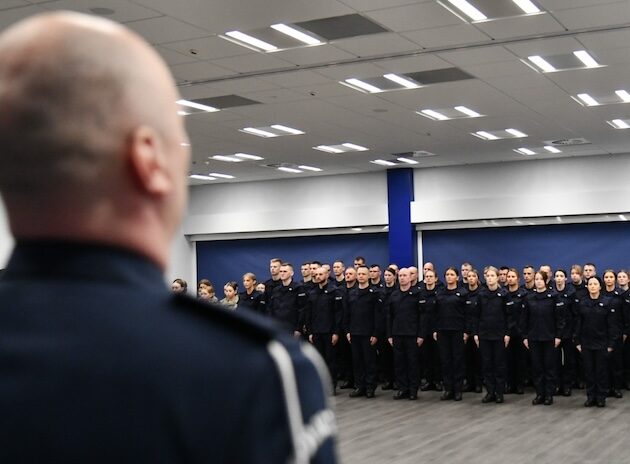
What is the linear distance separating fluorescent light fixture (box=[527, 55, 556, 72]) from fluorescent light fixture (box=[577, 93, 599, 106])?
65.7 inches

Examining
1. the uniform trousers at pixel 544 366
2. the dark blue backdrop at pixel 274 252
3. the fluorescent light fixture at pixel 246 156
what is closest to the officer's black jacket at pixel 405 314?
the uniform trousers at pixel 544 366

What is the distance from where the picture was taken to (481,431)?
32.0ft

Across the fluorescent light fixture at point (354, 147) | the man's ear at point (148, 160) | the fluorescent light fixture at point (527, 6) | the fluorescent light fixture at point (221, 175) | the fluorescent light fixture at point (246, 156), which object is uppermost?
the fluorescent light fixture at point (221, 175)

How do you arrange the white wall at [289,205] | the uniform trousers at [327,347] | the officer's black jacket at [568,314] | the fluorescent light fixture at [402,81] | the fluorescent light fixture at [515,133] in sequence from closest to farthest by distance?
the fluorescent light fixture at [402,81], the officer's black jacket at [568,314], the uniform trousers at [327,347], the fluorescent light fixture at [515,133], the white wall at [289,205]

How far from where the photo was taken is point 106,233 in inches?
35.1

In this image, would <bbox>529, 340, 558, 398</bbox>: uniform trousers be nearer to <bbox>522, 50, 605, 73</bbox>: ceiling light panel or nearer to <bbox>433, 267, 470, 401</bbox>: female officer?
<bbox>433, 267, 470, 401</bbox>: female officer

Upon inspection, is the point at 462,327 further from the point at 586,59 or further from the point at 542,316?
the point at 586,59

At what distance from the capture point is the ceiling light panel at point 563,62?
9701 mm

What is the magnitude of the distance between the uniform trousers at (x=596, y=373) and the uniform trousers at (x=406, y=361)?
7.62 ft

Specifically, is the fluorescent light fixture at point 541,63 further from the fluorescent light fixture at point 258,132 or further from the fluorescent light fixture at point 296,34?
the fluorescent light fixture at point 258,132

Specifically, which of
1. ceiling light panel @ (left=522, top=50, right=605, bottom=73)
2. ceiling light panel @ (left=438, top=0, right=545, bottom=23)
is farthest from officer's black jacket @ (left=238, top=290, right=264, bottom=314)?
ceiling light panel @ (left=438, top=0, right=545, bottom=23)

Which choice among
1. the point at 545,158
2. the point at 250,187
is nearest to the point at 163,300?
the point at 545,158

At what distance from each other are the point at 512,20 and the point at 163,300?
312 inches

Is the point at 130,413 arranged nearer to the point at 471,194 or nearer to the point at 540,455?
the point at 540,455
